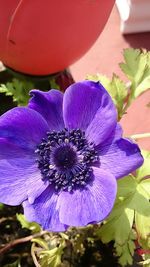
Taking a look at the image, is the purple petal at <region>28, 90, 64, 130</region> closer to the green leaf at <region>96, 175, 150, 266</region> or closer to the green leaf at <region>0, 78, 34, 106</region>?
the green leaf at <region>96, 175, 150, 266</region>

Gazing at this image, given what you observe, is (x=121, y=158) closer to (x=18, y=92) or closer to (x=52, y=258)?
(x=52, y=258)

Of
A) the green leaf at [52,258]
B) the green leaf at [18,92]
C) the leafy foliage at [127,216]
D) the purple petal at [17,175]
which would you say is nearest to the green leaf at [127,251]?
A: the leafy foliage at [127,216]

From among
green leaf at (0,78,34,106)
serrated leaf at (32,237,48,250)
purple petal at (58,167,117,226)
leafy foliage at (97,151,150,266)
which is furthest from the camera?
green leaf at (0,78,34,106)

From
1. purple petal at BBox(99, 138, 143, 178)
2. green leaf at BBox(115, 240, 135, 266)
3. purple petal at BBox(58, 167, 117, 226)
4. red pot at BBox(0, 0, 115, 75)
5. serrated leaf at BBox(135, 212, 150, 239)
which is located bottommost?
green leaf at BBox(115, 240, 135, 266)

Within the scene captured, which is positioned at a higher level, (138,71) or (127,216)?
(138,71)

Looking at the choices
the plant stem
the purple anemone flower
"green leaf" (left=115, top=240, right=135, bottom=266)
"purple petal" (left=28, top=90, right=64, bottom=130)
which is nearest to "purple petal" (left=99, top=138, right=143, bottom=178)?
the purple anemone flower

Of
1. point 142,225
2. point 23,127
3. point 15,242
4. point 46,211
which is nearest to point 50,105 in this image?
point 23,127
